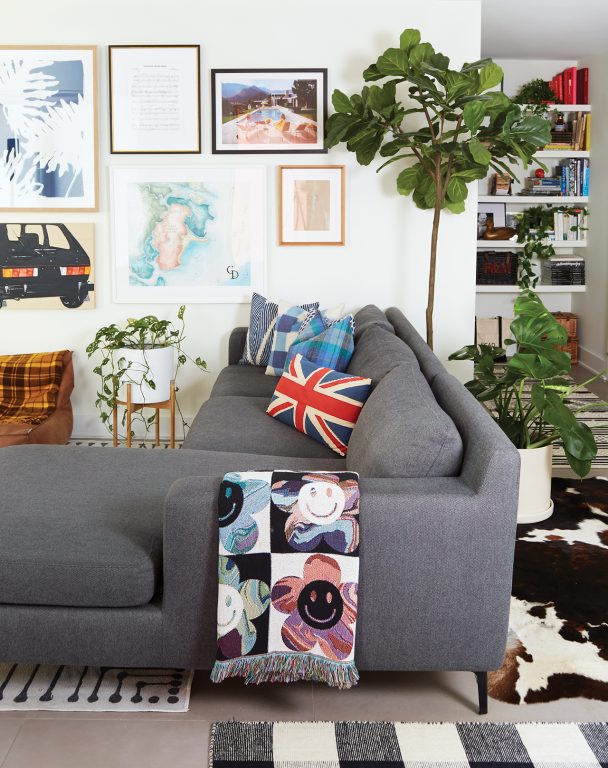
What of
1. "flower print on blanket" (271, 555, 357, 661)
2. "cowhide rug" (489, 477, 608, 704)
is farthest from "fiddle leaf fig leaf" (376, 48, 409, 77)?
"flower print on blanket" (271, 555, 357, 661)

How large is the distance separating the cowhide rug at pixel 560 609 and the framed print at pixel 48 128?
2.91 m

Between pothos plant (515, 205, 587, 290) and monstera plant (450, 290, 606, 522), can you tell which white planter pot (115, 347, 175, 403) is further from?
pothos plant (515, 205, 587, 290)

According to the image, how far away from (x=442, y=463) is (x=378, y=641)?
488 mm

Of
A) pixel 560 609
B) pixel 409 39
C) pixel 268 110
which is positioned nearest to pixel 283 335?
pixel 268 110

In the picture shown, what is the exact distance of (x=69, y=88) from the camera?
470cm

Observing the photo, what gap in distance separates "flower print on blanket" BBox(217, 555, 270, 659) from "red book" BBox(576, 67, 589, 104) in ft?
19.8

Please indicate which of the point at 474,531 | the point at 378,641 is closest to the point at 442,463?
the point at 474,531

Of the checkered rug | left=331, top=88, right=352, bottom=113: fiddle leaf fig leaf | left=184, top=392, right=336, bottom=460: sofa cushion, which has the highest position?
left=331, top=88, right=352, bottom=113: fiddle leaf fig leaf

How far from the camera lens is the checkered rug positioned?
2133 mm

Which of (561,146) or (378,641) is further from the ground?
(561,146)

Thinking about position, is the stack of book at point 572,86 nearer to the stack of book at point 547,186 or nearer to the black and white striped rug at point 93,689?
the stack of book at point 547,186

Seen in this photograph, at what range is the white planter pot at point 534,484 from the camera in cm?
375

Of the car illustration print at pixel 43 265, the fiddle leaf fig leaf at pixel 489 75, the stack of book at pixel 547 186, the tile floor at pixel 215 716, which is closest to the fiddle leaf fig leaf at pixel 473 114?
the fiddle leaf fig leaf at pixel 489 75

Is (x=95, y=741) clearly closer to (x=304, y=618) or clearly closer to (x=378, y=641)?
(x=304, y=618)
